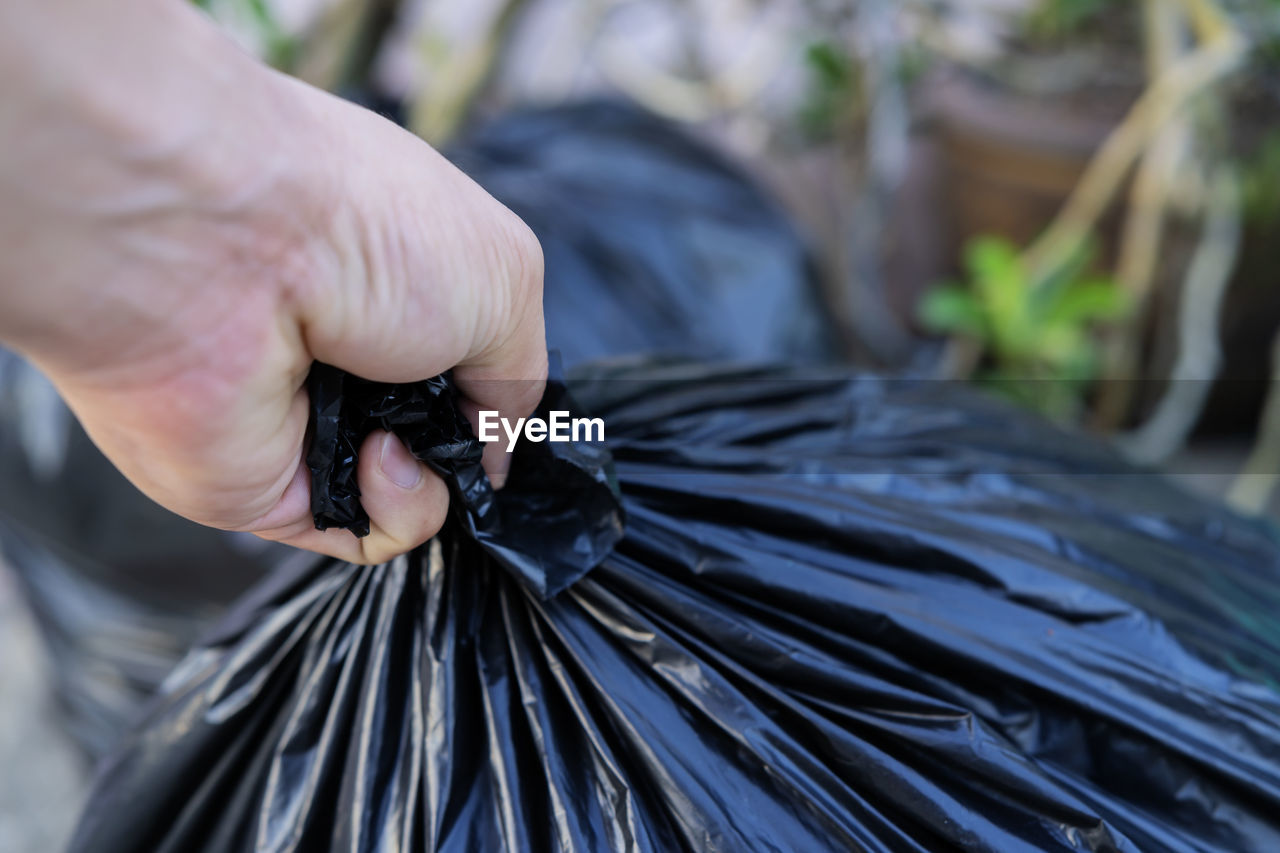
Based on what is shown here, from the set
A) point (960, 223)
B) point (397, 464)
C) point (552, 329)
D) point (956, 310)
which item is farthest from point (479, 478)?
point (960, 223)

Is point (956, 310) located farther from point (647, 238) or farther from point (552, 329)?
point (552, 329)

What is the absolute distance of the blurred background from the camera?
3.98ft

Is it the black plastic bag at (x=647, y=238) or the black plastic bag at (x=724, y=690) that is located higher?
the black plastic bag at (x=647, y=238)

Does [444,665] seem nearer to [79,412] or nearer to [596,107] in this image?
[79,412]

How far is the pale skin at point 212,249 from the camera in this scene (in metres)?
→ 0.27

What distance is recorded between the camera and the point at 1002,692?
22.2 inches

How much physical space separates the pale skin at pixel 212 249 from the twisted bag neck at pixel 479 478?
0.06ft

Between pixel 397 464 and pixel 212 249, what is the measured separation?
0.16m

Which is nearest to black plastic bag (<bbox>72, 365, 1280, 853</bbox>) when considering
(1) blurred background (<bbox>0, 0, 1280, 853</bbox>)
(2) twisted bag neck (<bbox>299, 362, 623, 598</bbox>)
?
(2) twisted bag neck (<bbox>299, 362, 623, 598</bbox>)

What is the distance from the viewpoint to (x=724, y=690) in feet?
1.70

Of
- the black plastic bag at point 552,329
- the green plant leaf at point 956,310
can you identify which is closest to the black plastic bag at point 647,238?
the black plastic bag at point 552,329

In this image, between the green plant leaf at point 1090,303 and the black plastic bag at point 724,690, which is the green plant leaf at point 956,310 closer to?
the green plant leaf at point 1090,303

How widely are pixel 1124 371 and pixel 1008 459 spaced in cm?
116

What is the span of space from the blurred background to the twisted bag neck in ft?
2.30
